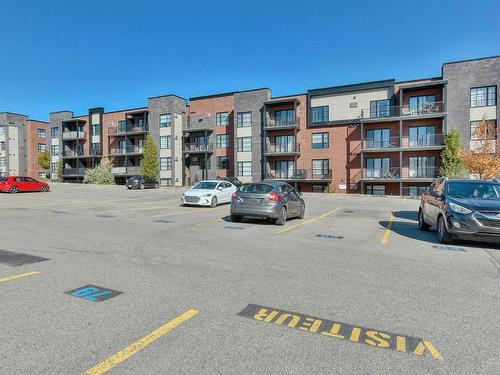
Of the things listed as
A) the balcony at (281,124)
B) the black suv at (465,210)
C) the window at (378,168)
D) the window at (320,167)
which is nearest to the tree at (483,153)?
the window at (378,168)

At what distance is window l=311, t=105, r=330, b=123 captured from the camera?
122ft

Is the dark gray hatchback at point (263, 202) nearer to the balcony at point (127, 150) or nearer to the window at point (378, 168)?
the window at point (378, 168)

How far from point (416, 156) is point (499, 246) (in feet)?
89.3

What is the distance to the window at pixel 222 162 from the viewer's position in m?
43.3

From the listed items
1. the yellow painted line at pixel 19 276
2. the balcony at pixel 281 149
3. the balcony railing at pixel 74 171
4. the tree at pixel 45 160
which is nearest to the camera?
the yellow painted line at pixel 19 276

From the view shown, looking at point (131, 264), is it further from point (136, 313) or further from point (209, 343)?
point (209, 343)

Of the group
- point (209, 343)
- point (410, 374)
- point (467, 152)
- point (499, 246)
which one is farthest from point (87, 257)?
point (467, 152)

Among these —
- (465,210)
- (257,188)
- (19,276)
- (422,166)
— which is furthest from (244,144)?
(19,276)

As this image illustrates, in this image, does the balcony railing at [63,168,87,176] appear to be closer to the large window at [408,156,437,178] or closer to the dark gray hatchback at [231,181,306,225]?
the large window at [408,156,437,178]

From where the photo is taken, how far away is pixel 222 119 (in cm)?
4394

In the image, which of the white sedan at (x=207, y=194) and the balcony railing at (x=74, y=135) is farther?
the balcony railing at (x=74, y=135)

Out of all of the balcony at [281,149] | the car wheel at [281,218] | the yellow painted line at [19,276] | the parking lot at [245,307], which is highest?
the balcony at [281,149]

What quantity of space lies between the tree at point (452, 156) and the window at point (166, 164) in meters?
33.6

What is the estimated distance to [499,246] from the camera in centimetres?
843
